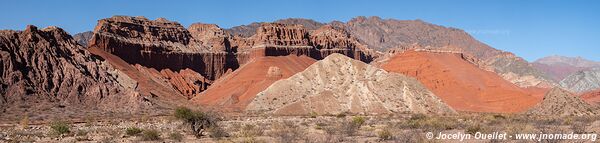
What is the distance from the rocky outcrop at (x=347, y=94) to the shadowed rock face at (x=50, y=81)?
17478 mm

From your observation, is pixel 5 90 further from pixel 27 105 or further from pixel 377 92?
pixel 377 92

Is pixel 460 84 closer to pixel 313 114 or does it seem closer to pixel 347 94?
pixel 347 94

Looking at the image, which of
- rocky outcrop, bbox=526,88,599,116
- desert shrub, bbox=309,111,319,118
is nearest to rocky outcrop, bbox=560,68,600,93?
rocky outcrop, bbox=526,88,599,116

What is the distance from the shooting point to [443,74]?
9225cm

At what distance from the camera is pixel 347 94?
69.2 m

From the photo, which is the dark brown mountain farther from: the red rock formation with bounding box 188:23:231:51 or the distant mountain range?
the distant mountain range

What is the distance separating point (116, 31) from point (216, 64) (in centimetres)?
2075

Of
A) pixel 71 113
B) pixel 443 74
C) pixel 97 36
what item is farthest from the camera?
pixel 97 36

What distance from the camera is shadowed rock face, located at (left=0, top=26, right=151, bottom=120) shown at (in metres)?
68.1

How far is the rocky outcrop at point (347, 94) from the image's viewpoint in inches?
2608

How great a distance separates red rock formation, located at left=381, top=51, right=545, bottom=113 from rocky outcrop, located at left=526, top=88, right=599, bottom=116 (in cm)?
1153

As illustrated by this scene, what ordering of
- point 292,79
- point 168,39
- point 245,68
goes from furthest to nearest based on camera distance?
point 168,39 → point 245,68 → point 292,79

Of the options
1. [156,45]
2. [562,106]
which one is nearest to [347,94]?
[562,106]

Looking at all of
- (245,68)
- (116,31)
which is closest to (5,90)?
(116,31)
